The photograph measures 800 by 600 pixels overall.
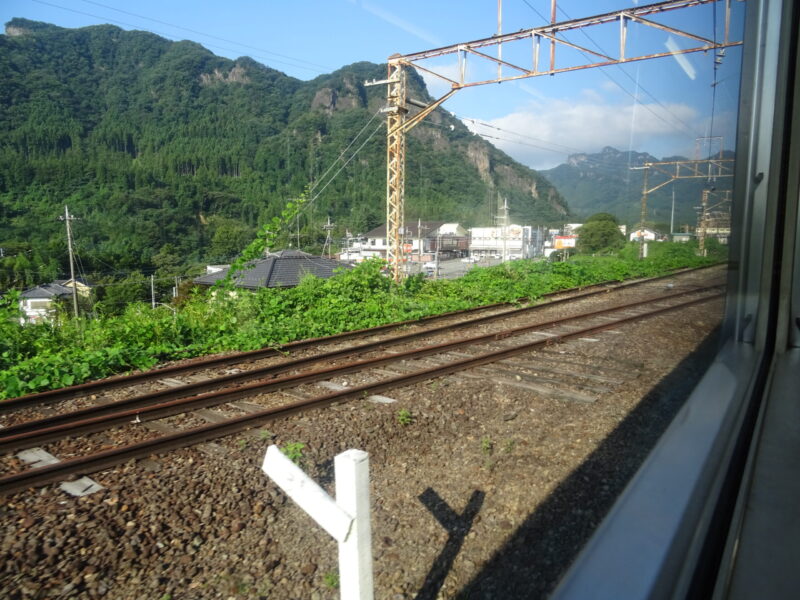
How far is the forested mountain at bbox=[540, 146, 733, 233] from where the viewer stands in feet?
3.61

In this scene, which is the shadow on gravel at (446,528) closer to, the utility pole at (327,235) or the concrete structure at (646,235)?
the concrete structure at (646,235)

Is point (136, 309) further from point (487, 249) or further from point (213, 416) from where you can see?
point (487, 249)

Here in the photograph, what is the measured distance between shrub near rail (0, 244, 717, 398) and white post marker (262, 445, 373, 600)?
125 inches

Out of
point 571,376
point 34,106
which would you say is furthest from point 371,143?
point 34,106

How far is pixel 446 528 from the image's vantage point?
2111mm

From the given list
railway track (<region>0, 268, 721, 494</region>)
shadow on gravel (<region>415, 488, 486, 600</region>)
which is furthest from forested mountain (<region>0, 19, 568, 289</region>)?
shadow on gravel (<region>415, 488, 486, 600</region>)

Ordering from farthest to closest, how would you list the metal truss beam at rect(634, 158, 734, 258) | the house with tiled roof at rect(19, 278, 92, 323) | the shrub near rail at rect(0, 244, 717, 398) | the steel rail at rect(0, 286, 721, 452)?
the house with tiled roof at rect(19, 278, 92, 323), the shrub near rail at rect(0, 244, 717, 398), the steel rail at rect(0, 286, 721, 452), the metal truss beam at rect(634, 158, 734, 258)

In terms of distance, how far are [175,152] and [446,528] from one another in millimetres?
33246

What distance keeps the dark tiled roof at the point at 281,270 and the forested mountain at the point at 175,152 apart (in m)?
1.01

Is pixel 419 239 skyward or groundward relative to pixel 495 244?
skyward

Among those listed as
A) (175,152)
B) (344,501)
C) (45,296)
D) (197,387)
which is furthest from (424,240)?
(175,152)

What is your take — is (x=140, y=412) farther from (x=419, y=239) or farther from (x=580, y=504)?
(x=419, y=239)

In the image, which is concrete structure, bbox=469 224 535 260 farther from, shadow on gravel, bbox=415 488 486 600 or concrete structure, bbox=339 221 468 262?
shadow on gravel, bbox=415 488 486 600

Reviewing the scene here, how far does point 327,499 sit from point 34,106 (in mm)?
28440
